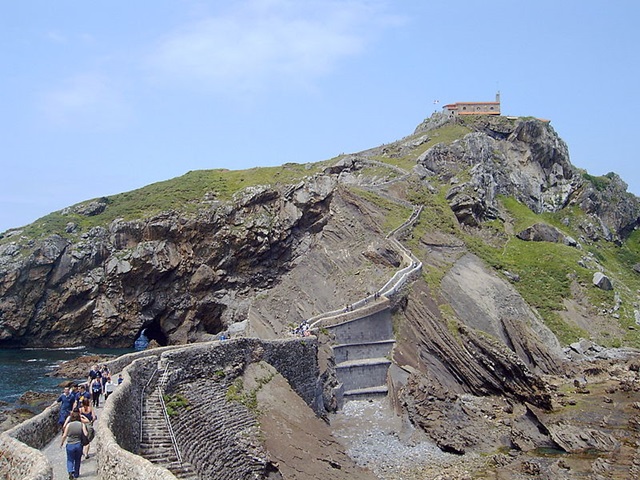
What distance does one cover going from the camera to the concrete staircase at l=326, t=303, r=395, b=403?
41.8 metres

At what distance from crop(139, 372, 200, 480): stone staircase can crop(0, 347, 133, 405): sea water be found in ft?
82.9

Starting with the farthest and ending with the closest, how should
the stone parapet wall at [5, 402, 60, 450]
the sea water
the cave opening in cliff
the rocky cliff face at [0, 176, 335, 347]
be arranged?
1. the cave opening in cliff
2. the rocky cliff face at [0, 176, 335, 347]
3. the sea water
4. the stone parapet wall at [5, 402, 60, 450]

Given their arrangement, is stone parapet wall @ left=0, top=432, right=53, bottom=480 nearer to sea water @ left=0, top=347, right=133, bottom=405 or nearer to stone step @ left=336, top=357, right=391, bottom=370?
stone step @ left=336, top=357, right=391, bottom=370

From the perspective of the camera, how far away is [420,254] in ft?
202

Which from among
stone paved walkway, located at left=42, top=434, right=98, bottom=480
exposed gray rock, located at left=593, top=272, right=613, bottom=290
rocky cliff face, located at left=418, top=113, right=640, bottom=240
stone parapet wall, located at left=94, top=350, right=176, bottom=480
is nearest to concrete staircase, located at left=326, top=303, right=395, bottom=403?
stone parapet wall, located at left=94, top=350, right=176, bottom=480

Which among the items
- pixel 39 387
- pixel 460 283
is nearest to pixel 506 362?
pixel 460 283

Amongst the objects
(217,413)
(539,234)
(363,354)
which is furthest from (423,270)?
(217,413)

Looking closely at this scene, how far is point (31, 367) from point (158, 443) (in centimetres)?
4573

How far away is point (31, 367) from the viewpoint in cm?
6050

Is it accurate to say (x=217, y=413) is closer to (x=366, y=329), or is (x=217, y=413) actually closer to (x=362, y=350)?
(x=362, y=350)

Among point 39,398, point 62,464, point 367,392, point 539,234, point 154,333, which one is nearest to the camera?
point 62,464

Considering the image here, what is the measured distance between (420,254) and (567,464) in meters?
30.9

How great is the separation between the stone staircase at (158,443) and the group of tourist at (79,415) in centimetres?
189

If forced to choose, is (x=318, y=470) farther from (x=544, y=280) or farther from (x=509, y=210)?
(x=509, y=210)
